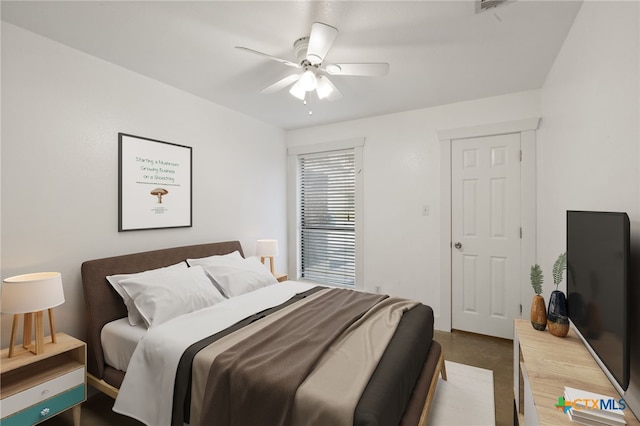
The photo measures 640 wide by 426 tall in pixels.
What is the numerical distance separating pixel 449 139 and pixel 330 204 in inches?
69.9

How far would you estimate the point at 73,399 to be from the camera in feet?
6.08

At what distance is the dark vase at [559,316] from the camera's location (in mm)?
1697

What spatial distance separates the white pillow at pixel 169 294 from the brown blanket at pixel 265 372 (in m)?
0.72

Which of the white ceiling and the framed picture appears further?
the framed picture

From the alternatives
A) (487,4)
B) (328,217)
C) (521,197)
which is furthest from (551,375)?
(328,217)

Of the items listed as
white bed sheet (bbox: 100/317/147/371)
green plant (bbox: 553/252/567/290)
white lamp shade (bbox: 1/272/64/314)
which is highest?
green plant (bbox: 553/252/567/290)

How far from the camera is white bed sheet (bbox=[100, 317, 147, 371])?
1967 mm

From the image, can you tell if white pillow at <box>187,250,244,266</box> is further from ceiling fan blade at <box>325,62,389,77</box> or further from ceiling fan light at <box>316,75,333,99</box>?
ceiling fan blade at <box>325,62,389,77</box>

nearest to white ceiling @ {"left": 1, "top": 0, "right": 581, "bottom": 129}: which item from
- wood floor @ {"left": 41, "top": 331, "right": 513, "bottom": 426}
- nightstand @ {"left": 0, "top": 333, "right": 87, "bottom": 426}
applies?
nightstand @ {"left": 0, "top": 333, "right": 87, "bottom": 426}

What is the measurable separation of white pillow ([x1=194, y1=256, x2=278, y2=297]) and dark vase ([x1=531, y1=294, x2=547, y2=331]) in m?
2.19

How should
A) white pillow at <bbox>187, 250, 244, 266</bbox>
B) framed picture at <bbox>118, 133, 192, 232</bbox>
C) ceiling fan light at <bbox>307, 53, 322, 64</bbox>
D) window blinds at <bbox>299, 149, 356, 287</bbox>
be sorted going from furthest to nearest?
window blinds at <bbox>299, 149, 356, 287</bbox>, white pillow at <bbox>187, 250, 244, 266</bbox>, framed picture at <bbox>118, 133, 192, 232</bbox>, ceiling fan light at <bbox>307, 53, 322, 64</bbox>

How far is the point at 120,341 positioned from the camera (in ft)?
6.60

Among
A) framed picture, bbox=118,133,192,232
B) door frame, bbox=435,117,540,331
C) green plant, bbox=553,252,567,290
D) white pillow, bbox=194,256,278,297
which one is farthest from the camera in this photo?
door frame, bbox=435,117,540,331

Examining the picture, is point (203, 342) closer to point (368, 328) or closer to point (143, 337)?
point (143, 337)
